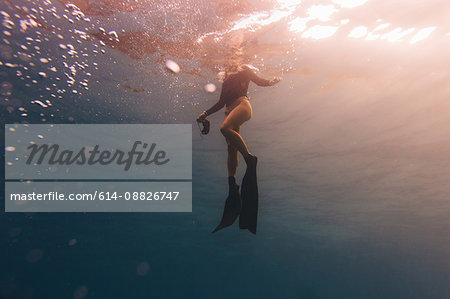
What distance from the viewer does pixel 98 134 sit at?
15.7 meters

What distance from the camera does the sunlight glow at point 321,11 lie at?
24.9 ft

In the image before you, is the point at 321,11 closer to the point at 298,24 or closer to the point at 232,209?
the point at 298,24

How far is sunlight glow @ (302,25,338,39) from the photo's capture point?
Result: 8508 millimetres

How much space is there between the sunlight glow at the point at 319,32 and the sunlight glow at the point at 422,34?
8.97 feet

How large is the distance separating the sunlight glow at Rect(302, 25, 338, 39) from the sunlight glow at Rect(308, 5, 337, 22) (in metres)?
0.40

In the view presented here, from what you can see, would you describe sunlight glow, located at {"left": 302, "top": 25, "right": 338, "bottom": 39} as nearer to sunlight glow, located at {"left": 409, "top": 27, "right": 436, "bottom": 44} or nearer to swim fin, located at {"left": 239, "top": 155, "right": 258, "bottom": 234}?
sunlight glow, located at {"left": 409, "top": 27, "right": 436, "bottom": 44}

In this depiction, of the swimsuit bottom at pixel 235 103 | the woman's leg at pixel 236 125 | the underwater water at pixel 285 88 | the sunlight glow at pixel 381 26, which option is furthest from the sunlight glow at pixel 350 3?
the woman's leg at pixel 236 125

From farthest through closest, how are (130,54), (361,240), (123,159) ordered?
(361,240) < (123,159) < (130,54)

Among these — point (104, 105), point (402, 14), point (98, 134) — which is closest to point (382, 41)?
point (402, 14)

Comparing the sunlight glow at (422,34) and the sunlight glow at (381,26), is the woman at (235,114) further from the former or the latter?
the sunlight glow at (422,34)

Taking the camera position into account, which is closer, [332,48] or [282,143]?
[332,48]

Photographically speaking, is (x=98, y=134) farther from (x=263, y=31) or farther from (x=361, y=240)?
(x=361, y=240)

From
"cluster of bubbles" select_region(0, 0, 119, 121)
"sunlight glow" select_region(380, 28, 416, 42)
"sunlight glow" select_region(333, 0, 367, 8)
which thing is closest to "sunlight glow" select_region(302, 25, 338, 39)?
"sunlight glow" select_region(333, 0, 367, 8)

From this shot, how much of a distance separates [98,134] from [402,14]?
1541cm
